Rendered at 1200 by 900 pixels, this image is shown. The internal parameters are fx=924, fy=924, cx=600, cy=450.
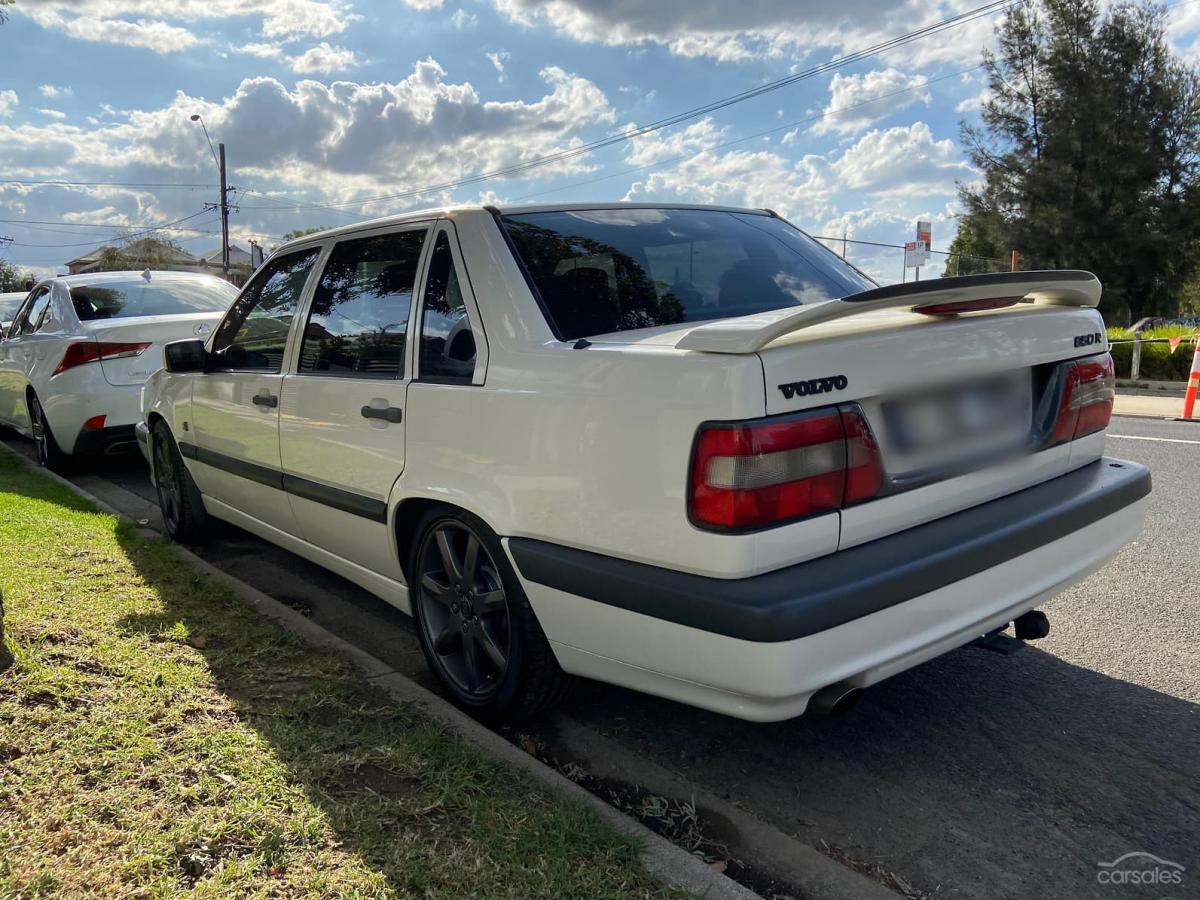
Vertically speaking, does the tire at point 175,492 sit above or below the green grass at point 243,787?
above

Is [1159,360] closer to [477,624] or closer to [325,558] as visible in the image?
[325,558]

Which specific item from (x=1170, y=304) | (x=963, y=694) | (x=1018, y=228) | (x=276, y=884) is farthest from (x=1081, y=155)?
(x=276, y=884)

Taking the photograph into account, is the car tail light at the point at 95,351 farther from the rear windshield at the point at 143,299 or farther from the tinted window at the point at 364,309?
the tinted window at the point at 364,309

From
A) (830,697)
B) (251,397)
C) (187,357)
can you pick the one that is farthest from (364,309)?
(830,697)

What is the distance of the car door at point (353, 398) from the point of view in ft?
10.8

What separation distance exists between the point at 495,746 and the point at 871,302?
67.1 inches

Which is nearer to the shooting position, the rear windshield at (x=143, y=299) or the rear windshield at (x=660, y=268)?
the rear windshield at (x=660, y=268)

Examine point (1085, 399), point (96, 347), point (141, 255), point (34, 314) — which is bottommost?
point (1085, 399)

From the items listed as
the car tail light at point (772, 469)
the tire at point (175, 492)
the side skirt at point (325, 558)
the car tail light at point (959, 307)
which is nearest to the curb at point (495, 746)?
the side skirt at point (325, 558)

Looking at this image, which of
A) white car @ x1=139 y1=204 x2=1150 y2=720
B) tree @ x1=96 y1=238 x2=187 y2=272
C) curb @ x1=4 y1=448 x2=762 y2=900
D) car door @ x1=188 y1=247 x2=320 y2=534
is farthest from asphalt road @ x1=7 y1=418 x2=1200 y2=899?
tree @ x1=96 y1=238 x2=187 y2=272

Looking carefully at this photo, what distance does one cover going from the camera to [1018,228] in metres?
31.7

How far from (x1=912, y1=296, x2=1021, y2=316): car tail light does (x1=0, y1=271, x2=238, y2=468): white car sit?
591 centimetres

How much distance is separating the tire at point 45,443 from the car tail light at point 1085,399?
7.18m

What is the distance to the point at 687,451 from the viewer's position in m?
2.25
